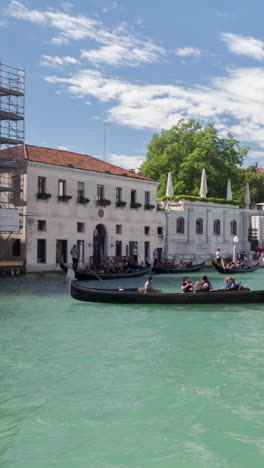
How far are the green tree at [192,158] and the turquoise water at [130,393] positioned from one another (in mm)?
27508

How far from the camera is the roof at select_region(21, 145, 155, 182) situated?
2773cm

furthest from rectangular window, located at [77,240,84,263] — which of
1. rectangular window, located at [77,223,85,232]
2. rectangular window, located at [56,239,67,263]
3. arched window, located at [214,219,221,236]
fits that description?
arched window, located at [214,219,221,236]

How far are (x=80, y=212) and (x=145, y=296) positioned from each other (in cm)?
1471

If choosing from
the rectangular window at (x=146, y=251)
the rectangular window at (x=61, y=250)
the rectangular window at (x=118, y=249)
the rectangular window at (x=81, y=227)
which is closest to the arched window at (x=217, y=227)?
the rectangular window at (x=146, y=251)

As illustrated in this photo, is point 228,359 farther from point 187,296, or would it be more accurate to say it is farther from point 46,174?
point 46,174

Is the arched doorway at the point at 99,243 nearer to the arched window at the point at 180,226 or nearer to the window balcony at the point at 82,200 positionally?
the window balcony at the point at 82,200

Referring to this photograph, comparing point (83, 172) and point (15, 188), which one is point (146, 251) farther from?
point (15, 188)

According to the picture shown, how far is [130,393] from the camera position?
7184 mm

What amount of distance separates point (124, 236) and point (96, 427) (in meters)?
25.8

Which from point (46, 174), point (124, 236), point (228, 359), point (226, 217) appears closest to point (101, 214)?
point (124, 236)

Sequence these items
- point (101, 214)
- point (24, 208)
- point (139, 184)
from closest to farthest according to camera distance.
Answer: point (24, 208) → point (101, 214) → point (139, 184)

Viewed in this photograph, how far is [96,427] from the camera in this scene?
19.8ft

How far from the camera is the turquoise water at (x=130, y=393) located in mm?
5469

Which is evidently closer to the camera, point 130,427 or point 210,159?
point 130,427
